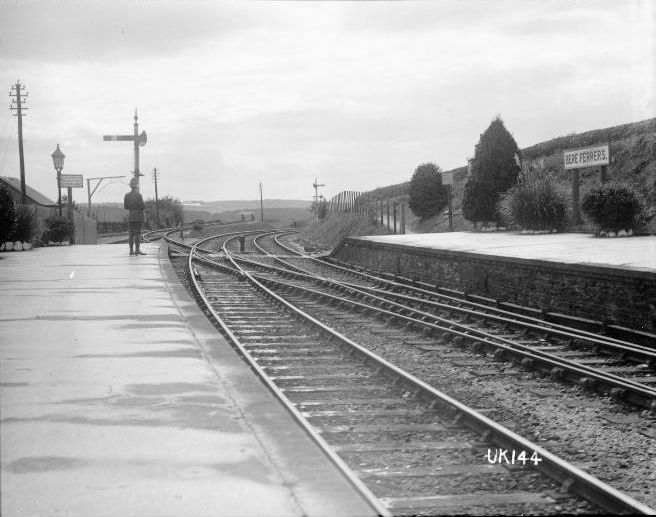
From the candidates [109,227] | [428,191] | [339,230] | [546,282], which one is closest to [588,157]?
[546,282]

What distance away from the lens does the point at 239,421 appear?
570cm

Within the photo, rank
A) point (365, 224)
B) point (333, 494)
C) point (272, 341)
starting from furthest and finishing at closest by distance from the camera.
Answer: point (365, 224) < point (272, 341) < point (333, 494)

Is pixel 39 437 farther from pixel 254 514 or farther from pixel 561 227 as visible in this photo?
pixel 561 227

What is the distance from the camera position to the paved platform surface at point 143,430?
4.09 m

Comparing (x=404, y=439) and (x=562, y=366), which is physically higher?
(x=562, y=366)

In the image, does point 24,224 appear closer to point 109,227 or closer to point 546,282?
point 546,282

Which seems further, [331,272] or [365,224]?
[365,224]

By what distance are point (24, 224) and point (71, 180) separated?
7195 millimetres

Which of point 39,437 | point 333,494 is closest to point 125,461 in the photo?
point 39,437

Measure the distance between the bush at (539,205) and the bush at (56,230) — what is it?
55.7 ft

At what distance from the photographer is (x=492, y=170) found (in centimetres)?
2541

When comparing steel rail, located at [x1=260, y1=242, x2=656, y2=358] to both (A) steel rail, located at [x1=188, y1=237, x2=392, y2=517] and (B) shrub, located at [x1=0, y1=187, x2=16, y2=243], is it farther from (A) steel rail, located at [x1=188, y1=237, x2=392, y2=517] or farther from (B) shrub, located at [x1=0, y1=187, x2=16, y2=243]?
(B) shrub, located at [x1=0, y1=187, x2=16, y2=243]

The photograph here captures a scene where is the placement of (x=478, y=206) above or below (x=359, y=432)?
above

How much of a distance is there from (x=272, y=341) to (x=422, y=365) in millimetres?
2338
